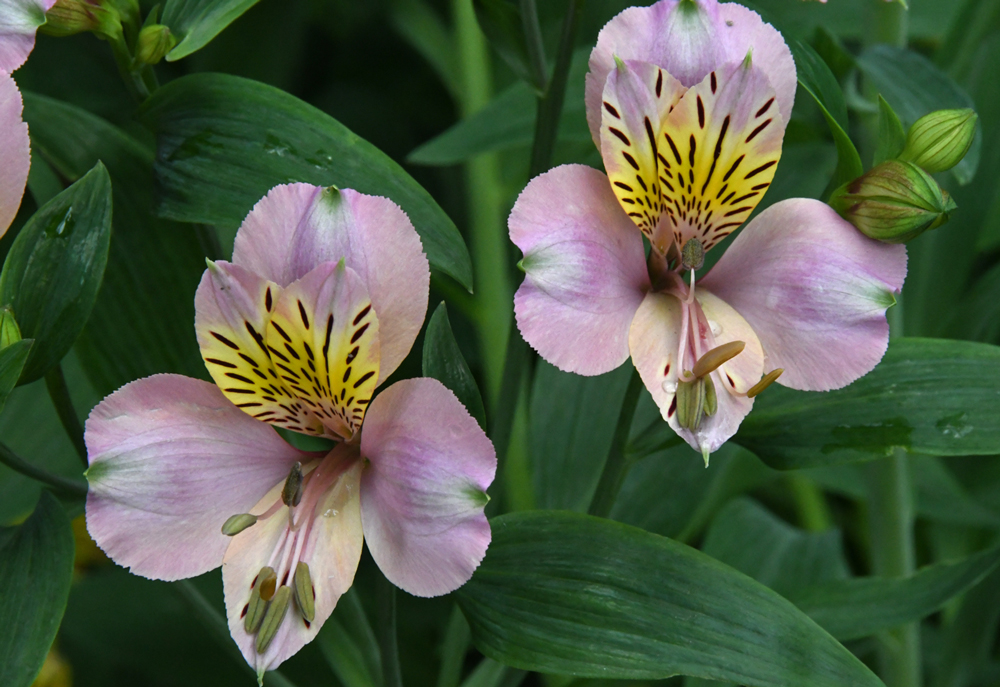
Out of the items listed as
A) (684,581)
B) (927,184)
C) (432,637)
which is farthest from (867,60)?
(432,637)

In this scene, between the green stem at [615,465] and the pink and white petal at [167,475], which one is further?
the green stem at [615,465]

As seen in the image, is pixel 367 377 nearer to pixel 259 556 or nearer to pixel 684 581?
pixel 259 556

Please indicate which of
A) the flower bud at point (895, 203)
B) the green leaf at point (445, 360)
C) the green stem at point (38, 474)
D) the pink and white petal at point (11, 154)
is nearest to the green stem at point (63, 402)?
the green stem at point (38, 474)

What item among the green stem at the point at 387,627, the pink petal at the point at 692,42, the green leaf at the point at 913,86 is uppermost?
the pink petal at the point at 692,42

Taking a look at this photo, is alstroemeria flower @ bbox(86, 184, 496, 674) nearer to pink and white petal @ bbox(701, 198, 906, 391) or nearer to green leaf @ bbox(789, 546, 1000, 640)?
pink and white petal @ bbox(701, 198, 906, 391)

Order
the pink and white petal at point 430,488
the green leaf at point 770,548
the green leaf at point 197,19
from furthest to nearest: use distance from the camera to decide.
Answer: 1. the green leaf at point 770,548
2. the green leaf at point 197,19
3. the pink and white petal at point 430,488

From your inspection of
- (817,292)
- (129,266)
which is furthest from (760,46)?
(129,266)

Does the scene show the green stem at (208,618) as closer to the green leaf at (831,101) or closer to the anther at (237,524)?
the anther at (237,524)
